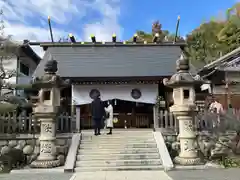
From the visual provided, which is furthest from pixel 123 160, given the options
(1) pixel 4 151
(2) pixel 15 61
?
(2) pixel 15 61

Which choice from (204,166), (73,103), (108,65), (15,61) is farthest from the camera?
(15,61)

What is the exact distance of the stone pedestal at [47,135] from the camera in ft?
30.5

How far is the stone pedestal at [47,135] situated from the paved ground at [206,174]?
14.5ft

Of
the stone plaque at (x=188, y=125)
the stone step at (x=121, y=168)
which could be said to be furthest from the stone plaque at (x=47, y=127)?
the stone plaque at (x=188, y=125)

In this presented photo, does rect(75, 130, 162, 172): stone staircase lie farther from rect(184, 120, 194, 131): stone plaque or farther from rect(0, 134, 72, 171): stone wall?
rect(184, 120, 194, 131): stone plaque

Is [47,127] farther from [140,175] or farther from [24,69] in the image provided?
[24,69]

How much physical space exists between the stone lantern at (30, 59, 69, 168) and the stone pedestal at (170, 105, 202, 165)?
4.80m

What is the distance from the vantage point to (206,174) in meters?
8.03

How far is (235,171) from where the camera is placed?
846cm

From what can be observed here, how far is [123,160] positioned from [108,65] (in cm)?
846

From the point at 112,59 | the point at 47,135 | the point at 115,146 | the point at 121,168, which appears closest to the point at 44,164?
the point at 47,135

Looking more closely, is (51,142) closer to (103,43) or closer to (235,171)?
(235,171)

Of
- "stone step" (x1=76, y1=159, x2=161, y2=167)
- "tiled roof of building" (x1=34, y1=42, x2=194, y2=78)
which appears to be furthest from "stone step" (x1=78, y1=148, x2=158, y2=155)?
"tiled roof of building" (x1=34, y1=42, x2=194, y2=78)

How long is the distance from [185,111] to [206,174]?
252cm
